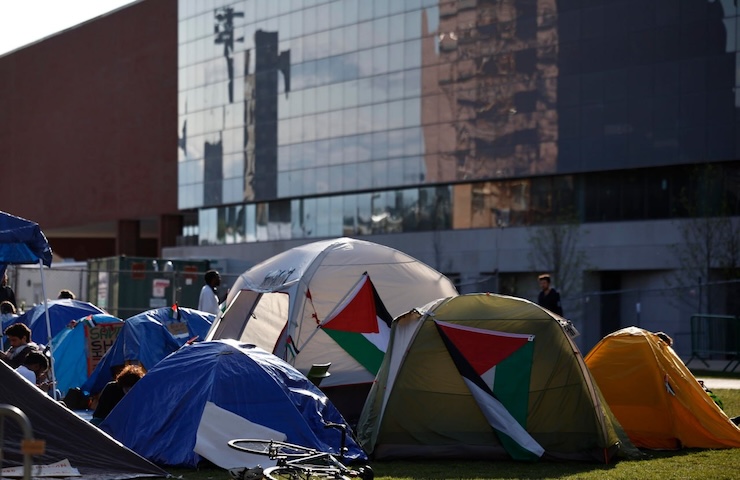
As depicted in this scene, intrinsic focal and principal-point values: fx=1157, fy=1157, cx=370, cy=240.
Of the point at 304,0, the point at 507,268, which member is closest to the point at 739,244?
the point at 507,268

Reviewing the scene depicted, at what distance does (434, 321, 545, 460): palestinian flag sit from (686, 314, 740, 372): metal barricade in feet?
58.1

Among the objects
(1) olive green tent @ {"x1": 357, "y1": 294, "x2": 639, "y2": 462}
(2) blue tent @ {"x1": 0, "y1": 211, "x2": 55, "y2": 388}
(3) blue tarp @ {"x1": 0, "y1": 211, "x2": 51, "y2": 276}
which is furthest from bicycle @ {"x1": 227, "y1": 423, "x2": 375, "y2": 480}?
(3) blue tarp @ {"x1": 0, "y1": 211, "x2": 51, "y2": 276}

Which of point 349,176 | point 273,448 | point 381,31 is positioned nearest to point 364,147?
point 349,176

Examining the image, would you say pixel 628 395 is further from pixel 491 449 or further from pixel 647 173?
pixel 647 173

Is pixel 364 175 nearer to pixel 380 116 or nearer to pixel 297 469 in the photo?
pixel 380 116

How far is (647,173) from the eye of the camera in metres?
43.2

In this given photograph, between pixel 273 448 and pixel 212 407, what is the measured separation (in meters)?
1.78

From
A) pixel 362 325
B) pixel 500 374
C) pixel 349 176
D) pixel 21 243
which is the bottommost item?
pixel 500 374

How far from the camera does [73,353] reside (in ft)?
63.5

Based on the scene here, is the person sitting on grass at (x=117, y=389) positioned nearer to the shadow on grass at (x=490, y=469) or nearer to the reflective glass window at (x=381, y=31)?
the shadow on grass at (x=490, y=469)

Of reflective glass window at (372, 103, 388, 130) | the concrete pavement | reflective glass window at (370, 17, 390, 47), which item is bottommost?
the concrete pavement

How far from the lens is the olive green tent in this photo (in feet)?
40.8

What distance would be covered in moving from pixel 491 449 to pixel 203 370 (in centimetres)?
318

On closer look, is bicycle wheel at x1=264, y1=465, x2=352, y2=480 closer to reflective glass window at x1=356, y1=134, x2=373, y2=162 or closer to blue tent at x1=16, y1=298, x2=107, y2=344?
blue tent at x1=16, y1=298, x2=107, y2=344
